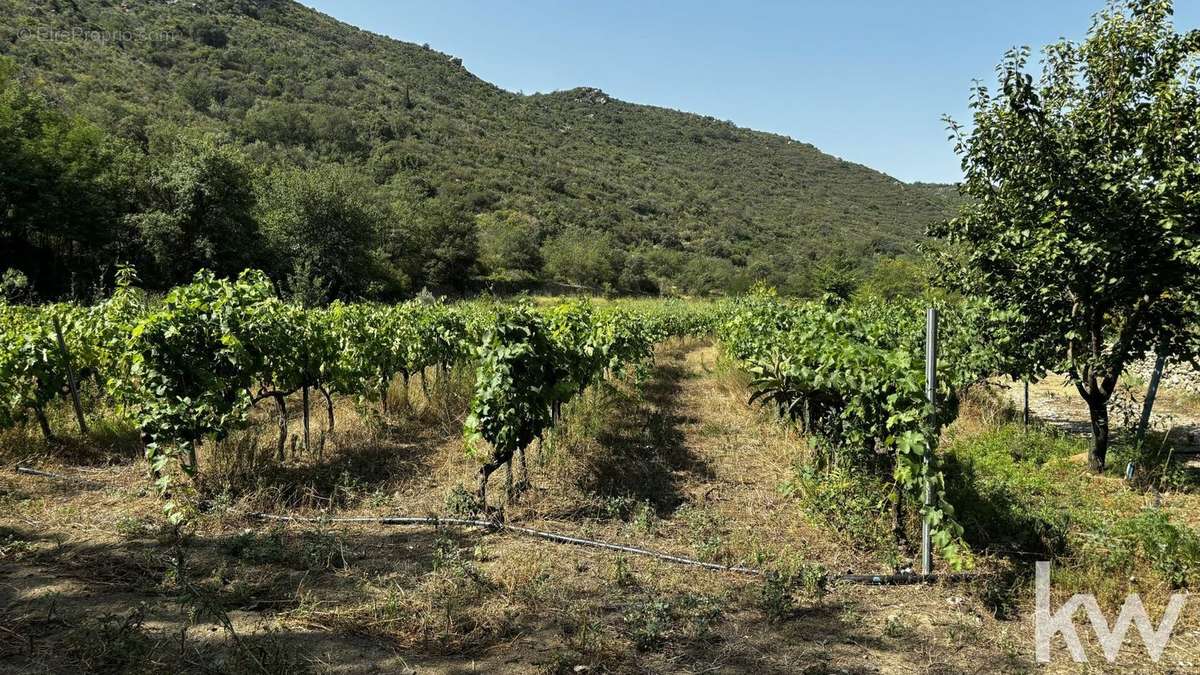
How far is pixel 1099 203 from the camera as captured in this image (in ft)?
19.4

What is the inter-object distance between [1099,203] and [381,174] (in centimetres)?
6068

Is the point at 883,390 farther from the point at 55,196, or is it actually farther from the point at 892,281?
the point at 892,281

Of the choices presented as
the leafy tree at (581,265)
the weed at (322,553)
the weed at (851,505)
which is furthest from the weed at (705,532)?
the leafy tree at (581,265)

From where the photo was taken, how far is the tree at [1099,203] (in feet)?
18.9

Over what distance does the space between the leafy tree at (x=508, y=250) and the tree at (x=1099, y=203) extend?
4276cm

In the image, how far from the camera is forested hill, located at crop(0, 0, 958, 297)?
88.9 feet

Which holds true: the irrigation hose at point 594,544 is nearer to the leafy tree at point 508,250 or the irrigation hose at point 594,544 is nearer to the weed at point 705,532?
the weed at point 705,532

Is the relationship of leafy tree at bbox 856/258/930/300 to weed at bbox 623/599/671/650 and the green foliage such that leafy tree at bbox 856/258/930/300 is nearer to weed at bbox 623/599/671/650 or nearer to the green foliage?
the green foliage

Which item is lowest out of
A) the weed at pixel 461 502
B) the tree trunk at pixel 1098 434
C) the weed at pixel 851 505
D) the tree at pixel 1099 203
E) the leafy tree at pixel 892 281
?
the weed at pixel 461 502

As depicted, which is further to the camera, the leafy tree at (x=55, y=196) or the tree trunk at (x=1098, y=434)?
the leafy tree at (x=55, y=196)

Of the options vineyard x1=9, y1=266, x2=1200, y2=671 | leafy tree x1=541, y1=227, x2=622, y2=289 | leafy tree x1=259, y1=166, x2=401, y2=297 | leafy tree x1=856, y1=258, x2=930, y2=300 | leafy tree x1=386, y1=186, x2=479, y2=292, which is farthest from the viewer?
leafy tree x1=541, y1=227, x2=622, y2=289

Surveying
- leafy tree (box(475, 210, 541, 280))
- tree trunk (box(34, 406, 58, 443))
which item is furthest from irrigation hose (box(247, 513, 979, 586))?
leafy tree (box(475, 210, 541, 280))

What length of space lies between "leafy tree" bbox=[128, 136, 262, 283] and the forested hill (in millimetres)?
105

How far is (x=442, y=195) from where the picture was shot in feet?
188
